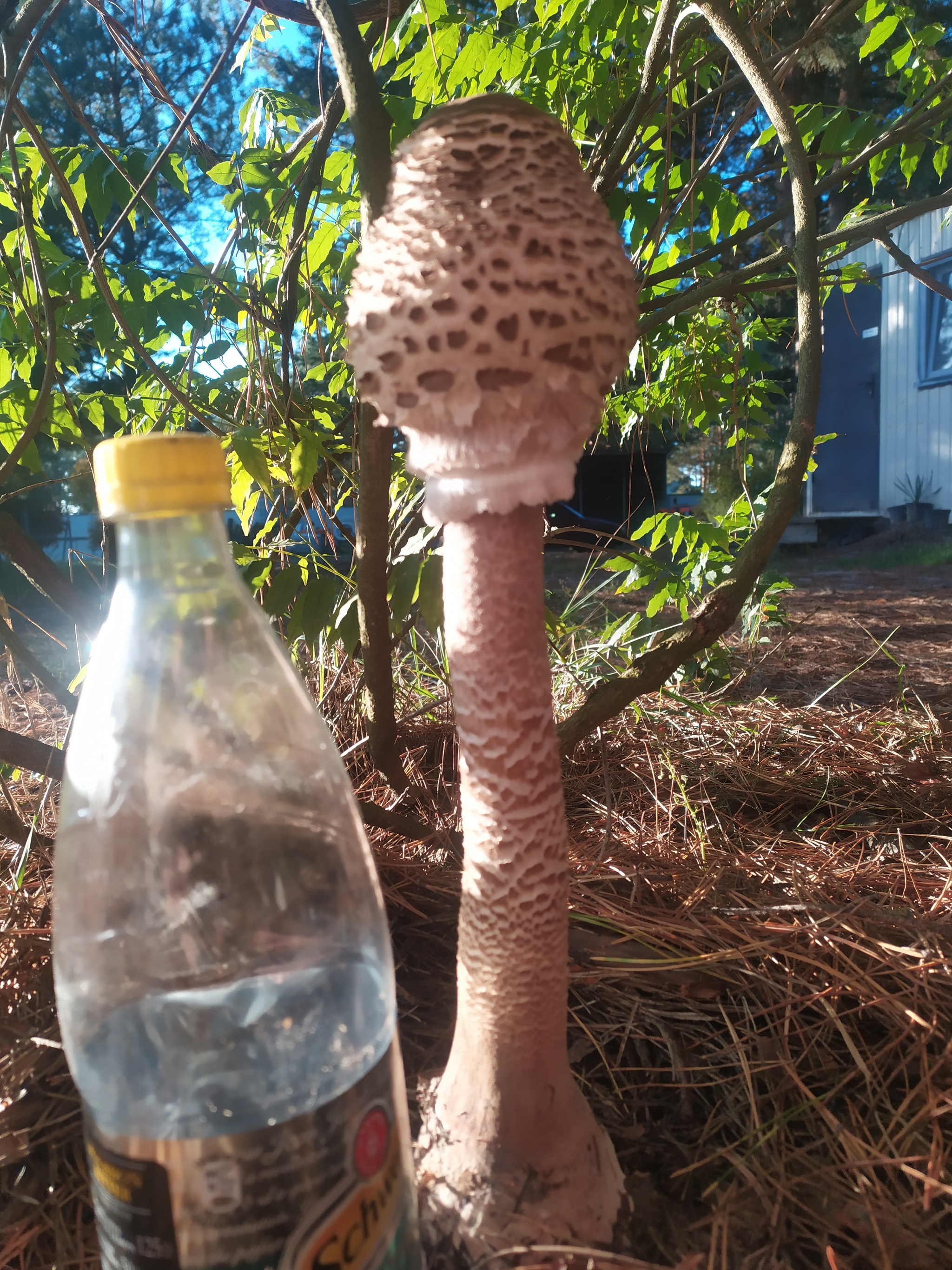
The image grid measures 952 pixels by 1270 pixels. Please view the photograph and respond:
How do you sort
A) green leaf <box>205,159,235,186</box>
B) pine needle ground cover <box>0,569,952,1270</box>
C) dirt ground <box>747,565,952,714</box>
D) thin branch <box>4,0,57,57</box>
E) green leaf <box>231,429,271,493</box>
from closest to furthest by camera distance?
pine needle ground cover <box>0,569,952,1270</box>
thin branch <box>4,0,57,57</box>
green leaf <box>231,429,271,493</box>
green leaf <box>205,159,235,186</box>
dirt ground <box>747,565,952,714</box>

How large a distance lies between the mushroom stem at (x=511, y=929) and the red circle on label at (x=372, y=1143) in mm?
242

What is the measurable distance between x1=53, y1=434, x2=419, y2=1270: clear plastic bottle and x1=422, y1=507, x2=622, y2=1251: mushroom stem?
140mm

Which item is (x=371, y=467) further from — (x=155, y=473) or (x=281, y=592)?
(x=155, y=473)

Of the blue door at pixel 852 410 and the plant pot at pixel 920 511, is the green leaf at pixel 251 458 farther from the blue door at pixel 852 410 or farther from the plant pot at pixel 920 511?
the blue door at pixel 852 410

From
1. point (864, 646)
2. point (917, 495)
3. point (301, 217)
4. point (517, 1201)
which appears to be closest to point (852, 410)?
point (917, 495)

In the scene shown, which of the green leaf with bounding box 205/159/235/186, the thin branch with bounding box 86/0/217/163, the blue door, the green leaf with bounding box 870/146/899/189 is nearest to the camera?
the thin branch with bounding box 86/0/217/163

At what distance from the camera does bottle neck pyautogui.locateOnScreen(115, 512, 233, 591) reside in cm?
84

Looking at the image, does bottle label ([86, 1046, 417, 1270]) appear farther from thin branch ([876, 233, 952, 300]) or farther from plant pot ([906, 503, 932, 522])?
plant pot ([906, 503, 932, 522])

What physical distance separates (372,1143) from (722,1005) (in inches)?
31.8

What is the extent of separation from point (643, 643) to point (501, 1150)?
2.22 m

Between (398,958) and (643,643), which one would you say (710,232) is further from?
(398,958)

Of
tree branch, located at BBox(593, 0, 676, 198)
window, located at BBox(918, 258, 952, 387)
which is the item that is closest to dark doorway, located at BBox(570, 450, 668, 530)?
window, located at BBox(918, 258, 952, 387)

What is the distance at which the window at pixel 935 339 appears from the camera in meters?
10.1

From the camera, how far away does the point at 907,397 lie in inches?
425
